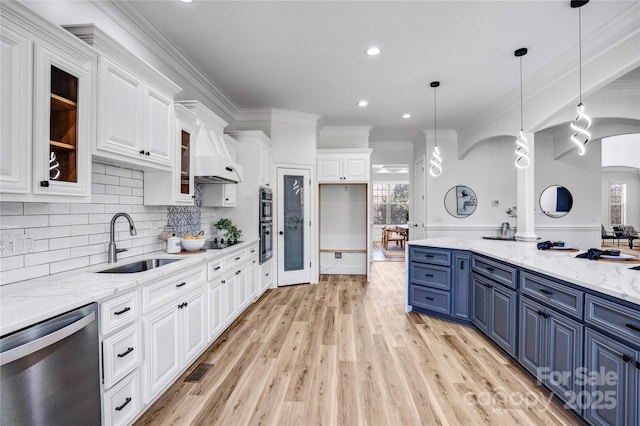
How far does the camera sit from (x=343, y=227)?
6.19 m

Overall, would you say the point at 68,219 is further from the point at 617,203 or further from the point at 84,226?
the point at 617,203

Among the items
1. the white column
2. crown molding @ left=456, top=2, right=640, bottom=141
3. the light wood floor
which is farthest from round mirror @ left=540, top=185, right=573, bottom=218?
the light wood floor

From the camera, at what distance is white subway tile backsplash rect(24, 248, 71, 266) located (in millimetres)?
1735

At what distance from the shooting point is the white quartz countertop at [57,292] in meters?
1.17

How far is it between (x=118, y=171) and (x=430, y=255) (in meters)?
3.33

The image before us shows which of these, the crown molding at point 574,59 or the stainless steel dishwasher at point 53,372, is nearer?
the stainless steel dishwasher at point 53,372

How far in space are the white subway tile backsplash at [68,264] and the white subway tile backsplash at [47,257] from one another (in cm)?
A: 3

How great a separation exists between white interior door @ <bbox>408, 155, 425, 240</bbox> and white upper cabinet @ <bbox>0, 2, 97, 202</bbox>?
607 cm

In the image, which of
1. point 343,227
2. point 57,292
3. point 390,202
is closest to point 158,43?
point 57,292

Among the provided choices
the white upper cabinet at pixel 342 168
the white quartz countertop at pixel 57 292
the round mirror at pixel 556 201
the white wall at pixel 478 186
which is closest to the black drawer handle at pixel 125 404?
the white quartz countertop at pixel 57 292

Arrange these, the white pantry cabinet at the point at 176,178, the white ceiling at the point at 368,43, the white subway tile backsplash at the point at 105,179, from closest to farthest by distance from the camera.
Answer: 1. the white subway tile backsplash at the point at 105,179
2. the white ceiling at the point at 368,43
3. the white pantry cabinet at the point at 176,178

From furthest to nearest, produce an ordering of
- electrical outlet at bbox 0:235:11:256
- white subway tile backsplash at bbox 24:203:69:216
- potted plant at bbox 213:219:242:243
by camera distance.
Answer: potted plant at bbox 213:219:242:243 → white subway tile backsplash at bbox 24:203:69:216 → electrical outlet at bbox 0:235:11:256

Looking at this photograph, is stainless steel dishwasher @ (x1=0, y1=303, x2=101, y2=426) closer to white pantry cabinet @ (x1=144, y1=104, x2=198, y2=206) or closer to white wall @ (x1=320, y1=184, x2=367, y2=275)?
white pantry cabinet @ (x1=144, y1=104, x2=198, y2=206)

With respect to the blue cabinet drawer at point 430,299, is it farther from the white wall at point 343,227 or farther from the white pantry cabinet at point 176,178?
the white pantry cabinet at point 176,178
